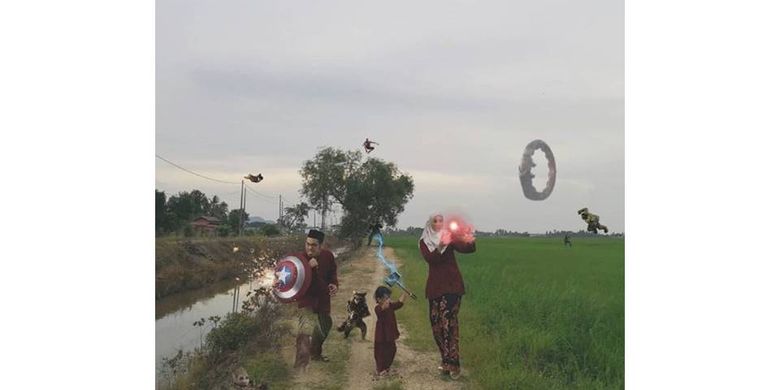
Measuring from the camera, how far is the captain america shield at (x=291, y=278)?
5430 mm

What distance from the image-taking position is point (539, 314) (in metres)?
5.43

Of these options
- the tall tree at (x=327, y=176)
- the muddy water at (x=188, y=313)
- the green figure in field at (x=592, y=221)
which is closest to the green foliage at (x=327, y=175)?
the tall tree at (x=327, y=176)

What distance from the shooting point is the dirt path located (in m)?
5.07

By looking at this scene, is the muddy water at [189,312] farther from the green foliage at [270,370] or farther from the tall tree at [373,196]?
the green foliage at [270,370]

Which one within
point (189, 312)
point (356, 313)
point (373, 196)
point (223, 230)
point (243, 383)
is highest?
point (373, 196)

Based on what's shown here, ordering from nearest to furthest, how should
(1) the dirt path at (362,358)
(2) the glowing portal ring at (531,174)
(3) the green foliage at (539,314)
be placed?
(3) the green foliage at (539,314)
(1) the dirt path at (362,358)
(2) the glowing portal ring at (531,174)

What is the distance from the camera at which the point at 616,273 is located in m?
5.19

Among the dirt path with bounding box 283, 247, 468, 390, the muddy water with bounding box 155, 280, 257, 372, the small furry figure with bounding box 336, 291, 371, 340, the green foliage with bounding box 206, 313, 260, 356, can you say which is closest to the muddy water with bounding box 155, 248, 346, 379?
the muddy water with bounding box 155, 280, 257, 372

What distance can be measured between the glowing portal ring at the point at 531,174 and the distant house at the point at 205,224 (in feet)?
11.7

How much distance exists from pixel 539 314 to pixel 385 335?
155 centimetres

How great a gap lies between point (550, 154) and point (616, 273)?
1.29 metres

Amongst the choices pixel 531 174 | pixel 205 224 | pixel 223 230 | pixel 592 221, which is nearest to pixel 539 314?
pixel 592 221

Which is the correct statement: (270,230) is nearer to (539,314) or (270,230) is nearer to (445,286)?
(445,286)

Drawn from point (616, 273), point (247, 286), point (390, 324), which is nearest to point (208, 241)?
point (247, 286)
